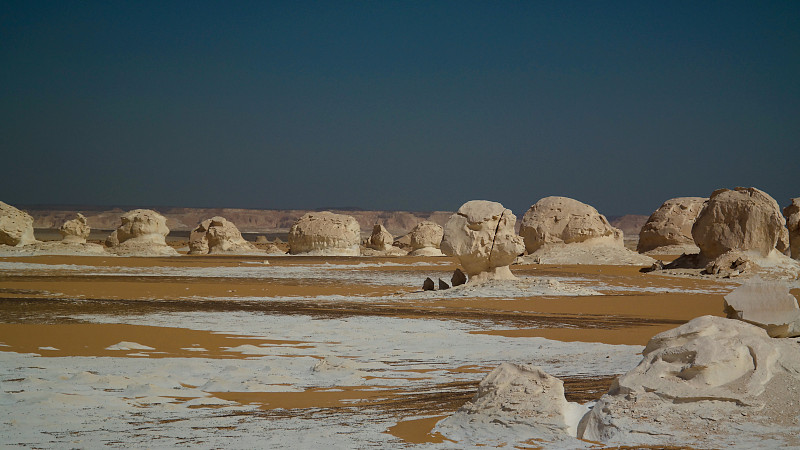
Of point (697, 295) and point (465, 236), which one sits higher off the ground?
point (465, 236)

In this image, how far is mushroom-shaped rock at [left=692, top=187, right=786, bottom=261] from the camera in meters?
24.1

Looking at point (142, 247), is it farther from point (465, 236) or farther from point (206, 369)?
point (206, 369)

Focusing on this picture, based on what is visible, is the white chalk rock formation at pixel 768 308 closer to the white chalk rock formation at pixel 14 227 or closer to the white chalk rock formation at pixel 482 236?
the white chalk rock formation at pixel 482 236

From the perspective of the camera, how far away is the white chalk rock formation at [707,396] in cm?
478

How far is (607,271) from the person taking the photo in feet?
88.5

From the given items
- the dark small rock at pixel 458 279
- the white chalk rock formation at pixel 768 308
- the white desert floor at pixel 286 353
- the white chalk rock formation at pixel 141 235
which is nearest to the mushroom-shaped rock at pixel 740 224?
the white desert floor at pixel 286 353

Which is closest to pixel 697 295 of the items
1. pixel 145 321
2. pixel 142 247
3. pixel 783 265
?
pixel 783 265

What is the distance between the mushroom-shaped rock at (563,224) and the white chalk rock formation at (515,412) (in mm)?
26937

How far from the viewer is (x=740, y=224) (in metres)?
24.5

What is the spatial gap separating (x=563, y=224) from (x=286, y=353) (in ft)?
80.1

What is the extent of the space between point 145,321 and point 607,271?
61.0 ft

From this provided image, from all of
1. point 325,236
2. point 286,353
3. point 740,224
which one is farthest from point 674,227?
point 286,353

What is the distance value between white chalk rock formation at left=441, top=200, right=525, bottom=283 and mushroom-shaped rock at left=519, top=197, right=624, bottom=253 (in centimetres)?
1447

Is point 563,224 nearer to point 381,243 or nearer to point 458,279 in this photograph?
point 381,243
